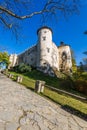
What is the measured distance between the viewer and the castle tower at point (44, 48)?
39.2 m

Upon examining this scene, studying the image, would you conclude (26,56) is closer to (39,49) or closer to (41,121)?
(39,49)

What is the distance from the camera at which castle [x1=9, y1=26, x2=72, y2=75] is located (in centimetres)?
3919

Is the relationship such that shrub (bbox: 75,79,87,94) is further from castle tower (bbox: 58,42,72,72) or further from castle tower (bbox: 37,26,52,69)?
castle tower (bbox: 58,42,72,72)

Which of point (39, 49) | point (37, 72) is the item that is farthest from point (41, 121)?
point (39, 49)

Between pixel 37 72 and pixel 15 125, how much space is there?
32577 mm

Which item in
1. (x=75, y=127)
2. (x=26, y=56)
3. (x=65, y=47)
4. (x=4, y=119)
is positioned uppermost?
(x=65, y=47)

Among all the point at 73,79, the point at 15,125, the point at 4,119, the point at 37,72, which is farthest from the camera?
the point at 37,72

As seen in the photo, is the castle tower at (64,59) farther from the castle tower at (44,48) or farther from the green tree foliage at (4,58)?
the green tree foliage at (4,58)

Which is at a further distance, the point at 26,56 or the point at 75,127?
the point at 26,56

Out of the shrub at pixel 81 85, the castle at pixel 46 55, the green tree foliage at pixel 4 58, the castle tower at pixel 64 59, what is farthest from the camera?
the green tree foliage at pixel 4 58

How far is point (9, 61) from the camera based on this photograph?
49875mm

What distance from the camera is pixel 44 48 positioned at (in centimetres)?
4025

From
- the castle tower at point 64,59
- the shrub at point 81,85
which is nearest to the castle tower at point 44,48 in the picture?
the castle tower at point 64,59

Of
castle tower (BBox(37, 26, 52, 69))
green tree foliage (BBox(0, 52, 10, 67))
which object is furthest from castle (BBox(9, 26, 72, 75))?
green tree foliage (BBox(0, 52, 10, 67))
